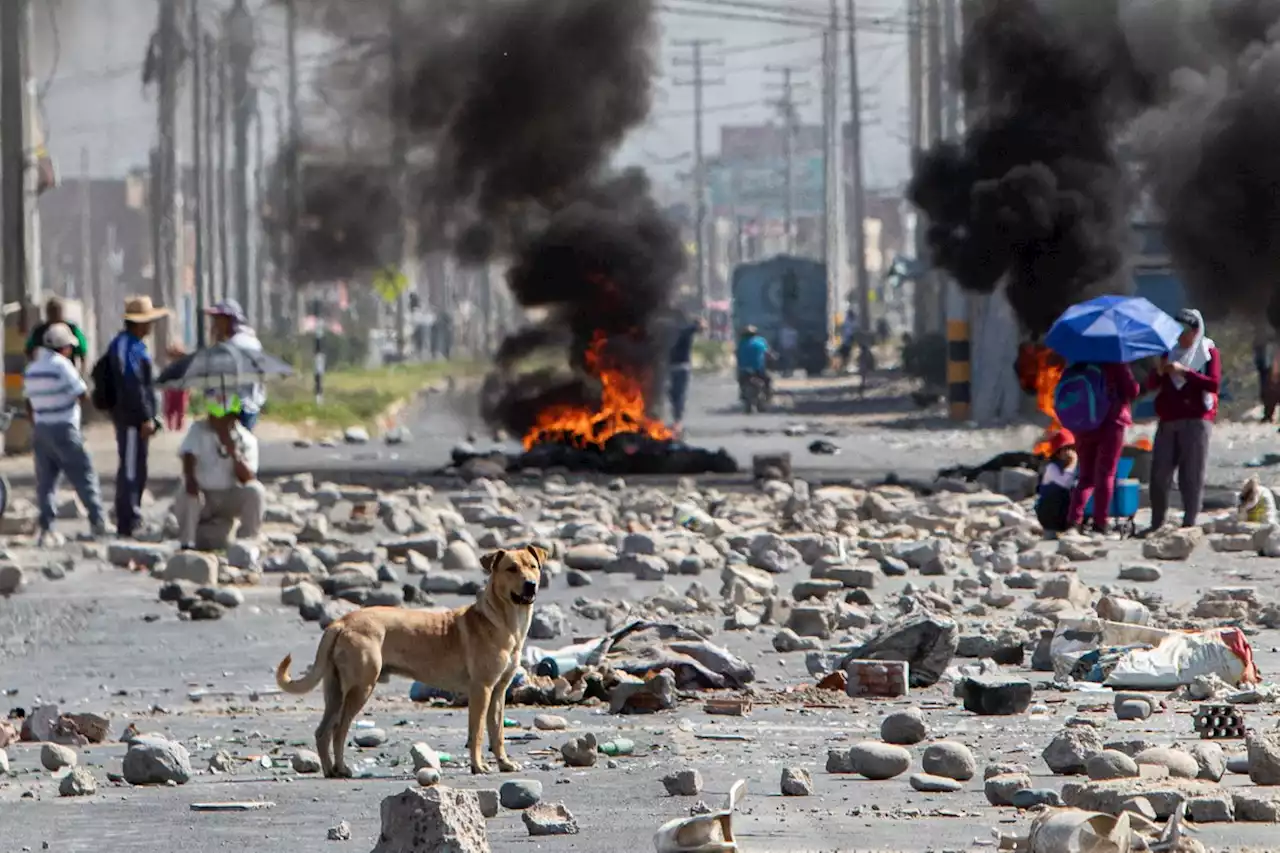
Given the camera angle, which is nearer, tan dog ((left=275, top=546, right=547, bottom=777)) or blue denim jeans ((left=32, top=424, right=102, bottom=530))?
tan dog ((left=275, top=546, right=547, bottom=777))

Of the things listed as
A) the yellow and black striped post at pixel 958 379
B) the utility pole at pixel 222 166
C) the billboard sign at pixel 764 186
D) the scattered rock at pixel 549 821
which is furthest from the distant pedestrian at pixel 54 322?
the billboard sign at pixel 764 186

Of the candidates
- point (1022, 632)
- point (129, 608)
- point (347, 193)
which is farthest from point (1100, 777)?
point (347, 193)

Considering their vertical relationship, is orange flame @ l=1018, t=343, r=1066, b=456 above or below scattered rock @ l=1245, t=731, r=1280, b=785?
above

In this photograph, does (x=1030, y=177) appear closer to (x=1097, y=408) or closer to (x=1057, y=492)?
(x=1057, y=492)

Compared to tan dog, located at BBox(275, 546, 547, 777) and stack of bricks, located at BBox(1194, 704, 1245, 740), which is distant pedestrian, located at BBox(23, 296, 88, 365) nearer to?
tan dog, located at BBox(275, 546, 547, 777)

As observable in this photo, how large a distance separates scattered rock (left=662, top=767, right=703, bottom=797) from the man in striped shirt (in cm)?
1056

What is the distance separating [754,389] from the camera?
41.5m

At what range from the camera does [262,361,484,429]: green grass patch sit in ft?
117

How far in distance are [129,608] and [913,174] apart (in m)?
18.5

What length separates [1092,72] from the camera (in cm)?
3020

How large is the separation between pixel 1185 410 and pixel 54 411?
756 cm

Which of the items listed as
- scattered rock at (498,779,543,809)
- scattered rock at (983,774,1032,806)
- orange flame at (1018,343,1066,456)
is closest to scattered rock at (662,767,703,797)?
scattered rock at (498,779,543,809)

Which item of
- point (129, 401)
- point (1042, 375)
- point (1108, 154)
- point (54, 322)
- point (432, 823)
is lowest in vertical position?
point (432, 823)

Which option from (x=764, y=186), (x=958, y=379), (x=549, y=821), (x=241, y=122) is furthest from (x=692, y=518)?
(x=764, y=186)
